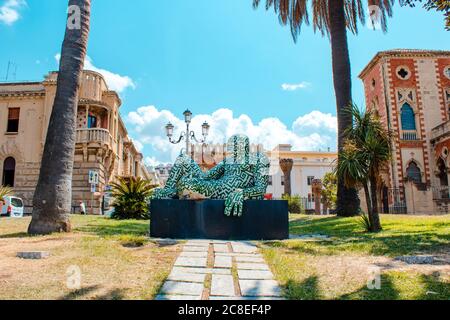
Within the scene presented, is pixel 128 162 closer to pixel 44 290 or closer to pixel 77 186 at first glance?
pixel 77 186

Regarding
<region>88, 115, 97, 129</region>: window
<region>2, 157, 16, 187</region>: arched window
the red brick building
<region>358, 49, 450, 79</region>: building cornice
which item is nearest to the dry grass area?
<region>88, 115, 97, 129</region>: window

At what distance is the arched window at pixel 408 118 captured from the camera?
95.9 feet

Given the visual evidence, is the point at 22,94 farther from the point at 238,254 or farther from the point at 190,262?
the point at 190,262

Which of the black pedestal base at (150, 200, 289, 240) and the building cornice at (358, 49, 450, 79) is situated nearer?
the black pedestal base at (150, 200, 289, 240)

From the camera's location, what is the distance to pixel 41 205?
7348 mm

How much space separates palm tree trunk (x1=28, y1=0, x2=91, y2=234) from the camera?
7.36 meters

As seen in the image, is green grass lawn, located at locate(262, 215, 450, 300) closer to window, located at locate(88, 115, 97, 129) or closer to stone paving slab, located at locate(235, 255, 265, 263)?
stone paving slab, located at locate(235, 255, 265, 263)

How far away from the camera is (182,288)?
10.8 feet

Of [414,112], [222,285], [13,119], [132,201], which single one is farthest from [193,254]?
[414,112]

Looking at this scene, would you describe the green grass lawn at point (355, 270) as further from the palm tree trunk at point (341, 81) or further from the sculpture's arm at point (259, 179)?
the palm tree trunk at point (341, 81)

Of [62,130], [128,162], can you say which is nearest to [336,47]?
[62,130]

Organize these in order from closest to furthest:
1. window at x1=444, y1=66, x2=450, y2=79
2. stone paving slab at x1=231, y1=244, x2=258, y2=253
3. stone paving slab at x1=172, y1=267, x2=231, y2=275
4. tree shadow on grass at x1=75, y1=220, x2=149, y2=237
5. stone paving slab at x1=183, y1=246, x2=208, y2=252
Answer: stone paving slab at x1=172, y1=267, x2=231, y2=275, stone paving slab at x1=183, y1=246, x2=208, y2=252, stone paving slab at x1=231, y1=244, x2=258, y2=253, tree shadow on grass at x1=75, y1=220, x2=149, y2=237, window at x1=444, y1=66, x2=450, y2=79

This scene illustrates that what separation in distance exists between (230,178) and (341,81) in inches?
336

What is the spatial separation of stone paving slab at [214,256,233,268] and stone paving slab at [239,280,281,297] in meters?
0.76
